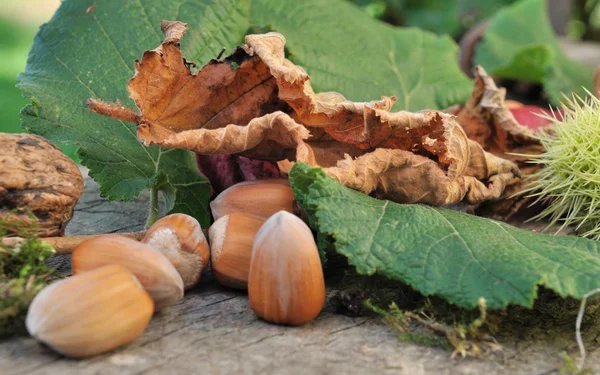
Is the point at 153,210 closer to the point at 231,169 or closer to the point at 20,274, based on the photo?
the point at 231,169

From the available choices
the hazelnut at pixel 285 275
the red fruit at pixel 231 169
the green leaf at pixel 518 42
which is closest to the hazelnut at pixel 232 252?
the hazelnut at pixel 285 275

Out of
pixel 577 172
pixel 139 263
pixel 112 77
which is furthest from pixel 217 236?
pixel 577 172

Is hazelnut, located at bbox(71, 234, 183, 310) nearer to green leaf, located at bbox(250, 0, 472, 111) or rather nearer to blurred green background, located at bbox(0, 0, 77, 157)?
green leaf, located at bbox(250, 0, 472, 111)

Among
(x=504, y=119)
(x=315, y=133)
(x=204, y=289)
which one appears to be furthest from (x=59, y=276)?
(x=504, y=119)

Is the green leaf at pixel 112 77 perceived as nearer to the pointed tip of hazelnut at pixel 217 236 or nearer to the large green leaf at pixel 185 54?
the large green leaf at pixel 185 54

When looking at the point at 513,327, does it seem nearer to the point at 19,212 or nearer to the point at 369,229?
the point at 369,229

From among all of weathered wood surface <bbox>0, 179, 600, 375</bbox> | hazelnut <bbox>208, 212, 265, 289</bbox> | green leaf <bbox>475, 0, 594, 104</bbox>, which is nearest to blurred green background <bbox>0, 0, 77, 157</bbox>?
hazelnut <bbox>208, 212, 265, 289</bbox>
